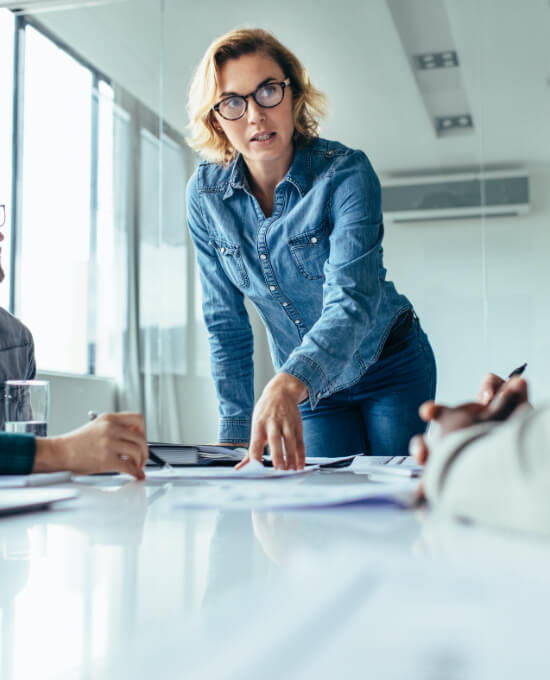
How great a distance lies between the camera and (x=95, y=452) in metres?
→ 0.89

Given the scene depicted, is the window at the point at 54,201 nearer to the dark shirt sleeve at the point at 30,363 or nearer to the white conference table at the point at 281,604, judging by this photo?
the dark shirt sleeve at the point at 30,363

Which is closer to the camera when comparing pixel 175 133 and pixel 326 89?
pixel 326 89

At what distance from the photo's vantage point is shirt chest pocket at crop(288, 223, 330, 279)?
1.58 metres

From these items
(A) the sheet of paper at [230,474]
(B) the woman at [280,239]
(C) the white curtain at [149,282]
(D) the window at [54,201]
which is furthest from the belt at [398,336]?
(D) the window at [54,201]

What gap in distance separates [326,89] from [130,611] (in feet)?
13.1

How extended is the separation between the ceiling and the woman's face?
2.37 metres

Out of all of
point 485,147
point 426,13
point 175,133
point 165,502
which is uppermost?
point 426,13

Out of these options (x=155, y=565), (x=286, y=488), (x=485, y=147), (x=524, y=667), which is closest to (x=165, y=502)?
(x=286, y=488)

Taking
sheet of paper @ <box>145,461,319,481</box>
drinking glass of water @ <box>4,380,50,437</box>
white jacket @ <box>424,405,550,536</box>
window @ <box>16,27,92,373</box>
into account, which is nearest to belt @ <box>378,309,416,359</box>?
sheet of paper @ <box>145,461,319,481</box>

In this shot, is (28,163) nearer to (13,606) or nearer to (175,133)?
(175,133)

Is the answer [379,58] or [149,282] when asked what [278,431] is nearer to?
[379,58]

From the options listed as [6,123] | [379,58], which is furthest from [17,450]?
[6,123]

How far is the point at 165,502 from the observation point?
67 cm

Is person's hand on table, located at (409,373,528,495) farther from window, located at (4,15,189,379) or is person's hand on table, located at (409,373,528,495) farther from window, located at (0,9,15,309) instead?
window, located at (0,9,15,309)
